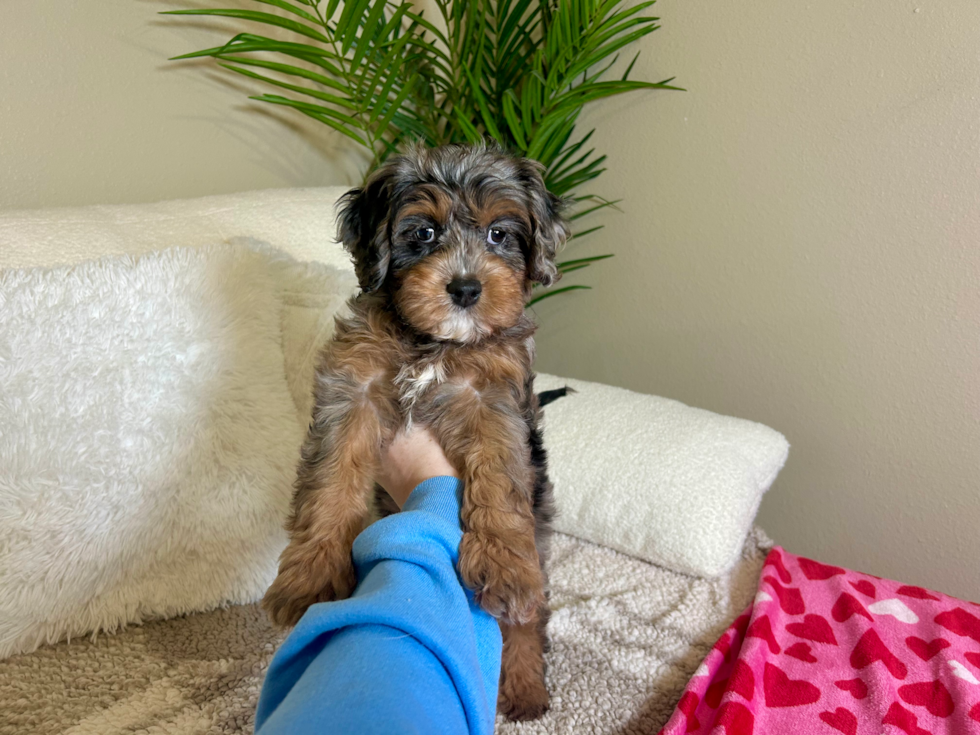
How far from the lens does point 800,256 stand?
10.1ft

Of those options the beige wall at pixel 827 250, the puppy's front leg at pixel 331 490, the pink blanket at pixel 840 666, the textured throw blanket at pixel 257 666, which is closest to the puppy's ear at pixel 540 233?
the puppy's front leg at pixel 331 490

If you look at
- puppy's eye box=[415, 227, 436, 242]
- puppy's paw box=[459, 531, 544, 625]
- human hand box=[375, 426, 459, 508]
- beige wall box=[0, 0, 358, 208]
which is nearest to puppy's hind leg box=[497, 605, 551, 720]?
puppy's paw box=[459, 531, 544, 625]

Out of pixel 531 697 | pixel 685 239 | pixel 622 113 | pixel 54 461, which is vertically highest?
pixel 622 113

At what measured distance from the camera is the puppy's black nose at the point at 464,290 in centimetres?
173

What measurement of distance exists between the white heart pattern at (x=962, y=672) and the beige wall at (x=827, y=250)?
1156mm

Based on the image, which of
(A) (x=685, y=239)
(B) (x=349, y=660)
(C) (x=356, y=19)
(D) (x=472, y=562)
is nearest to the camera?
(B) (x=349, y=660)

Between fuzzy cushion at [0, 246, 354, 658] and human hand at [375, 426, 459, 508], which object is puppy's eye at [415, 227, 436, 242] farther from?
fuzzy cushion at [0, 246, 354, 658]

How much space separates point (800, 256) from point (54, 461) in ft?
10.7

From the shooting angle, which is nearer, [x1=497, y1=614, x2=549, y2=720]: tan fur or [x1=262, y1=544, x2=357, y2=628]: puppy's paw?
[x1=262, y1=544, x2=357, y2=628]: puppy's paw

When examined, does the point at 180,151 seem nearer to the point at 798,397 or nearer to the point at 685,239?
the point at 685,239

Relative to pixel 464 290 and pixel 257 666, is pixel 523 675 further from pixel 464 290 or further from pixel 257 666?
pixel 464 290

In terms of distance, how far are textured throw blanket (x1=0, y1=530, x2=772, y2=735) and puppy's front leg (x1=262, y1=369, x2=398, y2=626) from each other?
0.45 metres

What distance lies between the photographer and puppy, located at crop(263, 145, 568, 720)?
5.61 feet

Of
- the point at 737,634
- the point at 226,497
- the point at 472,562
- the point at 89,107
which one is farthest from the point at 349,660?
the point at 89,107
